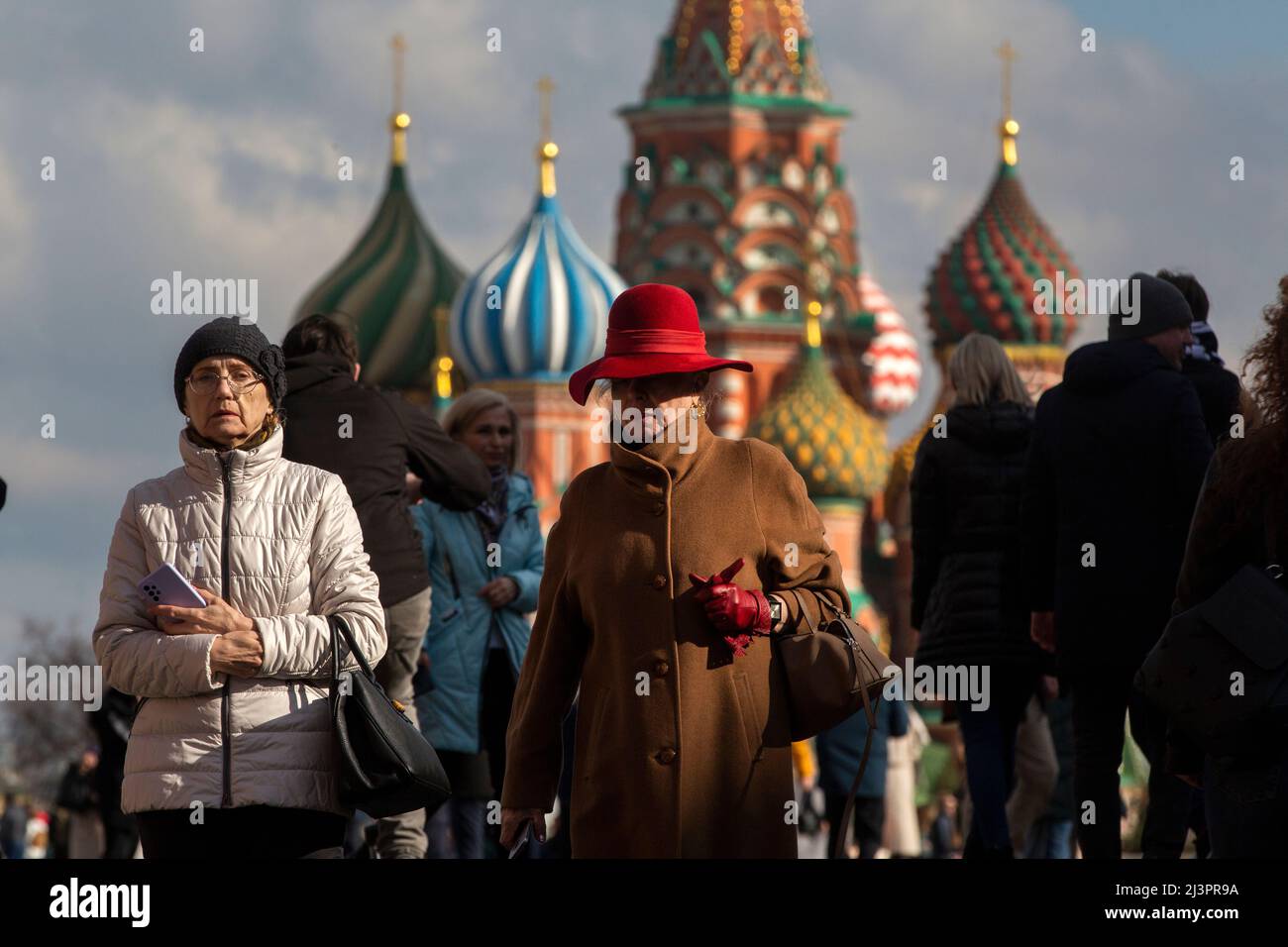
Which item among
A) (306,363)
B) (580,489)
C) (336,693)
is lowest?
(336,693)

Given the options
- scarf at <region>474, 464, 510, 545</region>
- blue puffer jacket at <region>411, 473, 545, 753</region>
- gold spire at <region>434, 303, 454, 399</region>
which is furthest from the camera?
gold spire at <region>434, 303, 454, 399</region>

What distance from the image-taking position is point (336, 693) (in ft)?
19.8

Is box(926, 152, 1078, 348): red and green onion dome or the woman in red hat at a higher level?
box(926, 152, 1078, 348): red and green onion dome

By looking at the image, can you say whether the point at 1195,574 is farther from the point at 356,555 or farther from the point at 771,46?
the point at 771,46

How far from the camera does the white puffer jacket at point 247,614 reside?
6.02 meters

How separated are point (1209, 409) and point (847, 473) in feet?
158

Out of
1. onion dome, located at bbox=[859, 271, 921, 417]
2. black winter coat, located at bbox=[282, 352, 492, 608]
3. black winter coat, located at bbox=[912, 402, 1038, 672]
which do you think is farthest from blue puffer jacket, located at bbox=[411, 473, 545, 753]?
onion dome, located at bbox=[859, 271, 921, 417]

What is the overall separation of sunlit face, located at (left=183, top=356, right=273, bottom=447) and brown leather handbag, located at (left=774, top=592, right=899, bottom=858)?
1118 millimetres

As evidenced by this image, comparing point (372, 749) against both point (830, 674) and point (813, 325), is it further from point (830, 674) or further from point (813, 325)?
point (813, 325)

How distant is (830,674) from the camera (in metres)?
5.93

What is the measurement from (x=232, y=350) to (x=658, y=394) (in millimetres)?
834

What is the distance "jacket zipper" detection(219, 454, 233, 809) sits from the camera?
600 cm

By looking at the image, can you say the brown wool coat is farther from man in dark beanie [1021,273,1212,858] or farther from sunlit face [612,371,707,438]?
man in dark beanie [1021,273,1212,858]
